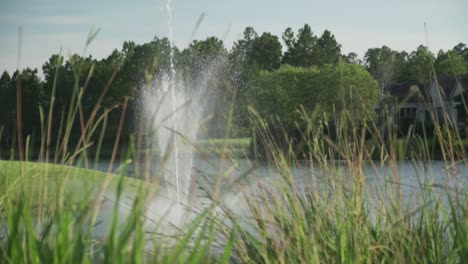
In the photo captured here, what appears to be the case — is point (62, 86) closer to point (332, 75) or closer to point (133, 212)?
point (332, 75)

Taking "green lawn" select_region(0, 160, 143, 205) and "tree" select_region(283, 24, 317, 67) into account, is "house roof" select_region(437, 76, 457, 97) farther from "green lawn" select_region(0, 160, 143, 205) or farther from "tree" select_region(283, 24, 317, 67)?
"green lawn" select_region(0, 160, 143, 205)

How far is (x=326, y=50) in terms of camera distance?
52969 millimetres

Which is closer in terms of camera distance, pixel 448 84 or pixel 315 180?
pixel 315 180

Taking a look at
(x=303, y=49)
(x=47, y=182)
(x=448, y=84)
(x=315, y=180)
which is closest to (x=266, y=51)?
(x=303, y=49)

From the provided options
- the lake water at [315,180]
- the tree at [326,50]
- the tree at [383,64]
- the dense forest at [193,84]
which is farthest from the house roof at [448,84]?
the lake water at [315,180]

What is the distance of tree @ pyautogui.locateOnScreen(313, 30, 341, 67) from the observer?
51.2 m

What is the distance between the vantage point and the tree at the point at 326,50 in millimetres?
51188

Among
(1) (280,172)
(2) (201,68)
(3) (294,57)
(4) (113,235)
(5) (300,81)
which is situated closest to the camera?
(4) (113,235)

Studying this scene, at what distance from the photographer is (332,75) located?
38.0 m

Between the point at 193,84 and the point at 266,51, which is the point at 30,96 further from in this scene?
the point at 266,51

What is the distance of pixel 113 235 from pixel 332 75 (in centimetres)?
3747

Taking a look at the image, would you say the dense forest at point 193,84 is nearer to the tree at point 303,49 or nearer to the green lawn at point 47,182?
the tree at point 303,49

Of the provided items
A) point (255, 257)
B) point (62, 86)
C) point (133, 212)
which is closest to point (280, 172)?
point (255, 257)

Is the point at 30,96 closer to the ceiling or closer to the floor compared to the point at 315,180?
closer to the ceiling
